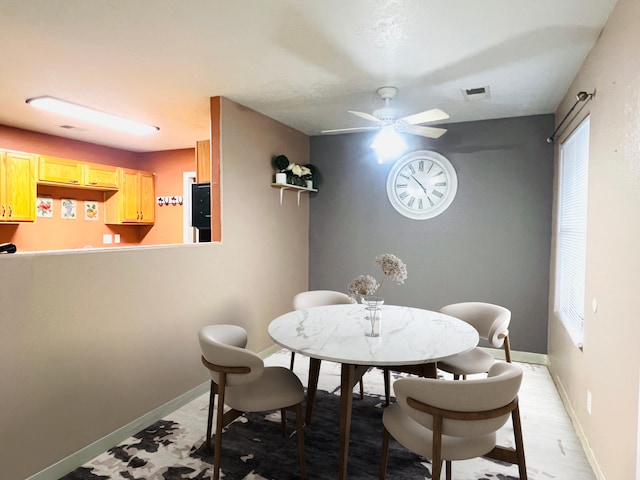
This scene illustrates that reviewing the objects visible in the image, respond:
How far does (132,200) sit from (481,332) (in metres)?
4.95

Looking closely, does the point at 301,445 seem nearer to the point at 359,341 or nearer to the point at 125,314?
the point at 359,341

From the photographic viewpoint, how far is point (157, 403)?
9.21ft

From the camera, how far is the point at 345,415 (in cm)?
198

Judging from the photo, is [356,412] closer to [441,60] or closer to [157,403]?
[157,403]

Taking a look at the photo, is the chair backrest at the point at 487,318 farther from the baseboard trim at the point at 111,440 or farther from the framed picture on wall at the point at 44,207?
the framed picture on wall at the point at 44,207

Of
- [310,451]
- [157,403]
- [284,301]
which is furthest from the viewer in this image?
[284,301]

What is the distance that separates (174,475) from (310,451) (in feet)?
2.55

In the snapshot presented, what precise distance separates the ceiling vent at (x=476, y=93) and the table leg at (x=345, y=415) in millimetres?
2428

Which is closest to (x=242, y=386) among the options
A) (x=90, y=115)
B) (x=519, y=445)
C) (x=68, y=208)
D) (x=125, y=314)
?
(x=125, y=314)

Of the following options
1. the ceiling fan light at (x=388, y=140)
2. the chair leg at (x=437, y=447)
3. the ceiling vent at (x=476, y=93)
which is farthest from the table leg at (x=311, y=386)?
the ceiling vent at (x=476, y=93)

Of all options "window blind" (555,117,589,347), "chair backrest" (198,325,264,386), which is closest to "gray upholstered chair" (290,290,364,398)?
"chair backrest" (198,325,264,386)

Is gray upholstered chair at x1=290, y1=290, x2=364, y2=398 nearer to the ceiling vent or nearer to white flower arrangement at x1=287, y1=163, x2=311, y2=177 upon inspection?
white flower arrangement at x1=287, y1=163, x2=311, y2=177

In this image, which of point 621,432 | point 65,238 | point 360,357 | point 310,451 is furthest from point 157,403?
point 65,238

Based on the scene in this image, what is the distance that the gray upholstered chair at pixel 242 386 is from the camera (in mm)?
1949
